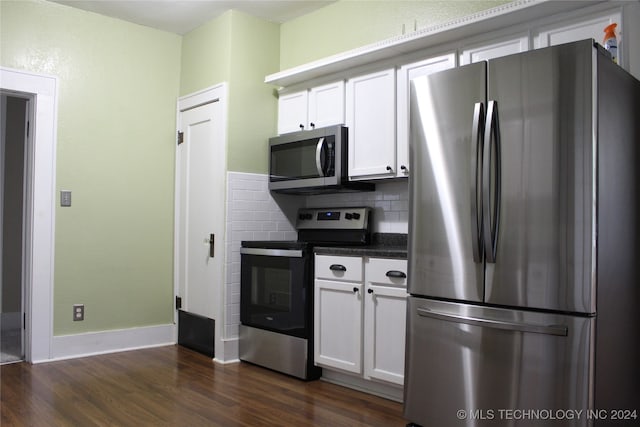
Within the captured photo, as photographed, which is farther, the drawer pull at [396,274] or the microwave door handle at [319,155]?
the microwave door handle at [319,155]

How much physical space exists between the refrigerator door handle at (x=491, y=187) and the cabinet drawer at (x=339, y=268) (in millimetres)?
1162

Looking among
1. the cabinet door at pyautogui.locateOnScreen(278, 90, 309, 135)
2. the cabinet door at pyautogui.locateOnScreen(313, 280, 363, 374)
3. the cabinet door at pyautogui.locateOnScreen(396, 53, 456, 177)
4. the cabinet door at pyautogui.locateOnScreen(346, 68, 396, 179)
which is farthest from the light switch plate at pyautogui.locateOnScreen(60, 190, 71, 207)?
the cabinet door at pyautogui.locateOnScreen(396, 53, 456, 177)

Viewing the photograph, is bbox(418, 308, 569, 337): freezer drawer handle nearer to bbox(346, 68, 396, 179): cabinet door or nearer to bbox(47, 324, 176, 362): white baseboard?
bbox(346, 68, 396, 179): cabinet door

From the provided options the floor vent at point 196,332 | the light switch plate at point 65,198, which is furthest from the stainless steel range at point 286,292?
the light switch plate at point 65,198

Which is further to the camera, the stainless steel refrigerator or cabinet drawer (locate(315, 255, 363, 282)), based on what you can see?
cabinet drawer (locate(315, 255, 363, 282))

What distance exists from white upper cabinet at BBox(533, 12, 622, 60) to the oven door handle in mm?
1857

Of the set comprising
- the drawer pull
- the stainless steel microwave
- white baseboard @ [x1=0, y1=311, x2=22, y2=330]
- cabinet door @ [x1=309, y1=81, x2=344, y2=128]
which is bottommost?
white baseboard @ [x1=0, y1=311, x2=22, y2=330]

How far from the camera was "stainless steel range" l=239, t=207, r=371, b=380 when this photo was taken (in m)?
3.43

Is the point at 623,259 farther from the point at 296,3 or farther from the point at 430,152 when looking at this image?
the point at 296,3

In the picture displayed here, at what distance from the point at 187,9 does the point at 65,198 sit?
1.67 meters

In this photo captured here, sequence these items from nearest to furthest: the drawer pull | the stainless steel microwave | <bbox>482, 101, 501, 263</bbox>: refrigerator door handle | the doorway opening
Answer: <bbox>482, 101, 501, 263</bbox>: refrigerator door handle
the drawer pull
the stainless steel microwave
the doorway opening

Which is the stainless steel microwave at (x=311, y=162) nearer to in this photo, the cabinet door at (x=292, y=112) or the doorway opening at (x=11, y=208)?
the cabinet door at (x=292, y=112)

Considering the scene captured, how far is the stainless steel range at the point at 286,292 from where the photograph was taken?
3.43 metres

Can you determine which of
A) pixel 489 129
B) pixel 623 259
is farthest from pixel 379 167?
pixel 623 259
